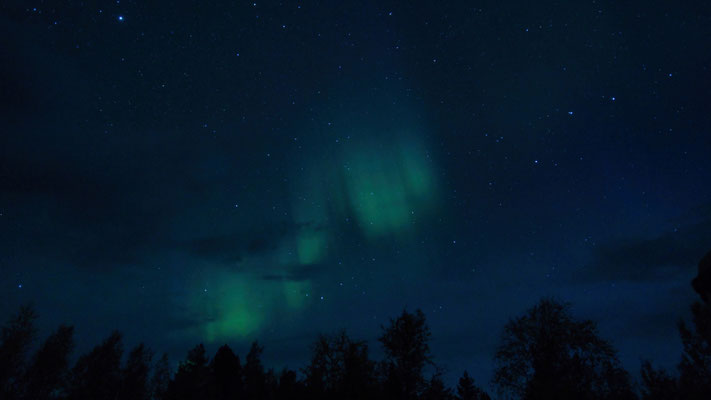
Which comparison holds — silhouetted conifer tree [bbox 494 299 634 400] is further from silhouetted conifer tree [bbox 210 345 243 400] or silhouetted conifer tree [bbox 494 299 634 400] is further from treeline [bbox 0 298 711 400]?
silhouetted conifer tree [bbox 210 345 243 400]

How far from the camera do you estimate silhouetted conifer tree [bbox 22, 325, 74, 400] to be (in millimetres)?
47250

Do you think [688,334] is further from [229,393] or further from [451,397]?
[229,393]

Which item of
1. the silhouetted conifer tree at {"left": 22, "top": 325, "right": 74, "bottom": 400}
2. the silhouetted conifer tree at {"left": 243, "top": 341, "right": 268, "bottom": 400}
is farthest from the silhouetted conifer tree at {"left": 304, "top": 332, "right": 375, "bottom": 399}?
the silhouetted conifer tree at {"left": 22, "top": 325, "right": 74, "bottom": 400}

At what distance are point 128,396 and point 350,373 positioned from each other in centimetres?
4786

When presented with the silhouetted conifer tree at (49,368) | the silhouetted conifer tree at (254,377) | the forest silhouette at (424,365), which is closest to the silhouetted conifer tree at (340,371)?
the forest silhouette at (424,365)

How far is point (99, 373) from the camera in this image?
186 ft

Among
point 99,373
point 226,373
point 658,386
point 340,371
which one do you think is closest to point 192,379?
point 226,373

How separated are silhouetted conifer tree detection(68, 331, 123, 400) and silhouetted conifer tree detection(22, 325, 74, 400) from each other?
11.6ft

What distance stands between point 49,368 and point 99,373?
862cm

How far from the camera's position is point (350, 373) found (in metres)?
33.0

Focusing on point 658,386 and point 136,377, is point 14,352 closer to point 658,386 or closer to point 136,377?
point 136,377

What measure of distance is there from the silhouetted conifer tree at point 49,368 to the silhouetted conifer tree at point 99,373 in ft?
11.6

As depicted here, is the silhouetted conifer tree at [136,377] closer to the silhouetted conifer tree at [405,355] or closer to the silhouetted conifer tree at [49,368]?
the silhouetted conifer tree at [49,368]

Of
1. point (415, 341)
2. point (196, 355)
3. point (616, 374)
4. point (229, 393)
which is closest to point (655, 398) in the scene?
point (616, 374)
